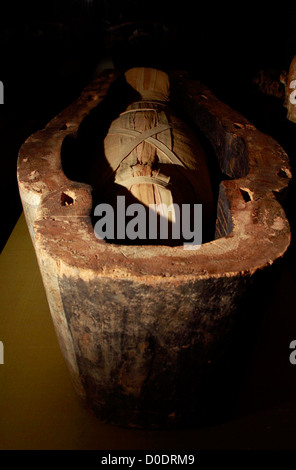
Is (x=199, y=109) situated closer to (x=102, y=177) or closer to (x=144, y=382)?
(x=102, y=177)

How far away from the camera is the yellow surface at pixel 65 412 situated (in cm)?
215

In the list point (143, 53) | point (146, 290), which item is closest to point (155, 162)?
point (146, 290)

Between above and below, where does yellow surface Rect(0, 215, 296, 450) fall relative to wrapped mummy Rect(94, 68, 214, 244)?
below

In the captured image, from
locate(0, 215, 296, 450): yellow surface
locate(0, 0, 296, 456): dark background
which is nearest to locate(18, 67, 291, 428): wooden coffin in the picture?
locate(0, 215, 296, 450): yellow surface

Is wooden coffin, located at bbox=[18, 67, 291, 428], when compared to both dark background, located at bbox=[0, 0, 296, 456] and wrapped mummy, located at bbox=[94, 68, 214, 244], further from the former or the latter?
dark background, located at bbox=[0, 0, 296, 456]

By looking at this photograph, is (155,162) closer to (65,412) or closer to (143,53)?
(65,412)

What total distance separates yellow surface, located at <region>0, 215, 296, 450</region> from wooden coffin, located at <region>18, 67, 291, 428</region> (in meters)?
0.10

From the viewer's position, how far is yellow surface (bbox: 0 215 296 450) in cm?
215

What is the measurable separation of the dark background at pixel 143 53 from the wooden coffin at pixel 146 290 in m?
0.98

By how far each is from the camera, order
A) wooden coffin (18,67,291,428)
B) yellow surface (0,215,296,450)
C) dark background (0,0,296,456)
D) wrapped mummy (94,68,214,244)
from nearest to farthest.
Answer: wooden coffin (18,67,291,428) → yellow surface (0,215,296,450) → wrapped mummy (94,68,214,244) → dark background (0,0,296,456)

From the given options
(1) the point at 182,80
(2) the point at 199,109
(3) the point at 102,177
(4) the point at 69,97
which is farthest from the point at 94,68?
(3) the point at 102,177

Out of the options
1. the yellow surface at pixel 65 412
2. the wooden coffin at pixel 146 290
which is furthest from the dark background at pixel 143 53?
the wooden coffin at pixel 146 290

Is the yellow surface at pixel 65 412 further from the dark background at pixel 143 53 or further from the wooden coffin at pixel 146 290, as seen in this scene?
the dark background at pixel 143 53

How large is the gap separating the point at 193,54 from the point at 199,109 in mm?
2625
